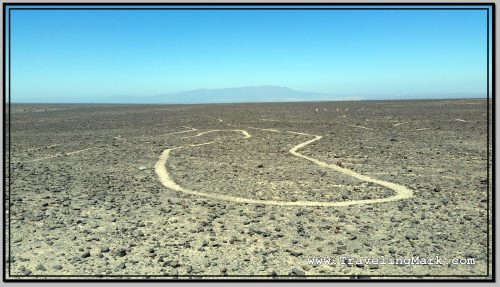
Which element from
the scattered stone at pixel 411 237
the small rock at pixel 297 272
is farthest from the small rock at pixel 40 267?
the scattered stone at pixel 411 237

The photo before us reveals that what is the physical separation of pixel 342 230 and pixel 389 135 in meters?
11.9

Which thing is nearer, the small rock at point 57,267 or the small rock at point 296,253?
the small rock at point 57,267

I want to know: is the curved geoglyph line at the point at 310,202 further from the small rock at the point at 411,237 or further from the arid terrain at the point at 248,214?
the small rock at the point at 411,237

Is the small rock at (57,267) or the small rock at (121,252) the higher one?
the small rock at (121,252)

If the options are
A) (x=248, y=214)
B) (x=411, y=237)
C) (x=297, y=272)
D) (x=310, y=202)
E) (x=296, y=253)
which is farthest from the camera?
(x=310, y=202)

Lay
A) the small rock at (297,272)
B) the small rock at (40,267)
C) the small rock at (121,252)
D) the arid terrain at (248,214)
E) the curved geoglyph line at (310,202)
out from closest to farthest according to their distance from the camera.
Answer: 1. the small rock at (297,272)
2. the small rock at (40,267)
3. the arid terrain at (248,214)
4. the small rock at (121,252)
5. the curved geoglyph line at (310,202)

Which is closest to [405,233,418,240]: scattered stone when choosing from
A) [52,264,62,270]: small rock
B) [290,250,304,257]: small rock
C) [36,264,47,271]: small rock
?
[290,250,304,257]: small rock

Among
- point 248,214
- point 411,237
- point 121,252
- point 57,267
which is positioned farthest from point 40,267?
point 411,237

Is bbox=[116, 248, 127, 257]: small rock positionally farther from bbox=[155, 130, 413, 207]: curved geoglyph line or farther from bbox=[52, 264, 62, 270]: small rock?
bbox=[155, 130, 413, 207]: curved geoglyph line

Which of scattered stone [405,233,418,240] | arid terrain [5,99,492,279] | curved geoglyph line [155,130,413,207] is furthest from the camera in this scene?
curved geoglyph line [155,130,413,207]

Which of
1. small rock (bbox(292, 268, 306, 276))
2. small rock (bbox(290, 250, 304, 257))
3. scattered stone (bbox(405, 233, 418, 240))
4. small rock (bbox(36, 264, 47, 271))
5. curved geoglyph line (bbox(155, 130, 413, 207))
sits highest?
curved geoglyph line (bbox(155, 130, 413, 207))

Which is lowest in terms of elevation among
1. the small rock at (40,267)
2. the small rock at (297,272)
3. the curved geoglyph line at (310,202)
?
the small rock at (297,272)

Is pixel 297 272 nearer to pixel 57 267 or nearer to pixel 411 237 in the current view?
pixel 411 237

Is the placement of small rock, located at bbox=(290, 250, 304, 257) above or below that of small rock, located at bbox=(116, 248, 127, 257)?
below
